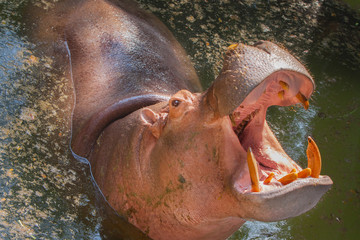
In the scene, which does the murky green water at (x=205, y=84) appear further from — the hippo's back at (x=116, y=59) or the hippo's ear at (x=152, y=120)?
the hippo's ear at (x=152, y=120)

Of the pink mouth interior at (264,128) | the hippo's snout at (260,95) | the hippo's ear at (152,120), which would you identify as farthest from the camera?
the hippo's ear at (152,120)

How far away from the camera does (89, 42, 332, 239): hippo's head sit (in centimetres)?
240

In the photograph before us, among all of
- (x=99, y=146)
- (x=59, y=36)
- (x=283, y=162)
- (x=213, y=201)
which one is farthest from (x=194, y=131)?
(x=59, y=36)

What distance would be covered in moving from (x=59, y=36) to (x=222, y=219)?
2.60 m

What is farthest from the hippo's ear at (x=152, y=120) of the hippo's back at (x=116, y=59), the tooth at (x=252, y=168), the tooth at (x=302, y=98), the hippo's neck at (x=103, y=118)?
the tooth at (x=302, y=98)

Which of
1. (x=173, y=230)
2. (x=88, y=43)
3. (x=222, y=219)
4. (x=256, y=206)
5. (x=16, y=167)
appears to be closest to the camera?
(x=256, y=206)

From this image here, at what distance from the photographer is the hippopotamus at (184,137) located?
2.43m

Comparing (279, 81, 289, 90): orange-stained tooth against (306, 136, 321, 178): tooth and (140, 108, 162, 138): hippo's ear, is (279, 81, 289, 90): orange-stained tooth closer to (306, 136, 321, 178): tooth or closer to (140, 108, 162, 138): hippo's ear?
(306, 136, 321, 178): tooth

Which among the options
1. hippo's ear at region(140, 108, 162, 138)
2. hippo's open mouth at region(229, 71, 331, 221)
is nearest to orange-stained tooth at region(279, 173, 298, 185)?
hippo's open mouth at region(229, 71, 331, 221)

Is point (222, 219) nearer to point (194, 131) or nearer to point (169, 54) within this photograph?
point (194, 131)

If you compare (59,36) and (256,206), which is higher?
(256,206)

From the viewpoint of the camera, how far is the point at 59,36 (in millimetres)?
4492

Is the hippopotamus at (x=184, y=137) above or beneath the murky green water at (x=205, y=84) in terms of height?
above

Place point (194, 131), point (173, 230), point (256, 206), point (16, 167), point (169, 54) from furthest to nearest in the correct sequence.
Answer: point (169, 54), point (16, 167), point (173, 230), point (194, 131), point (256, 206)
